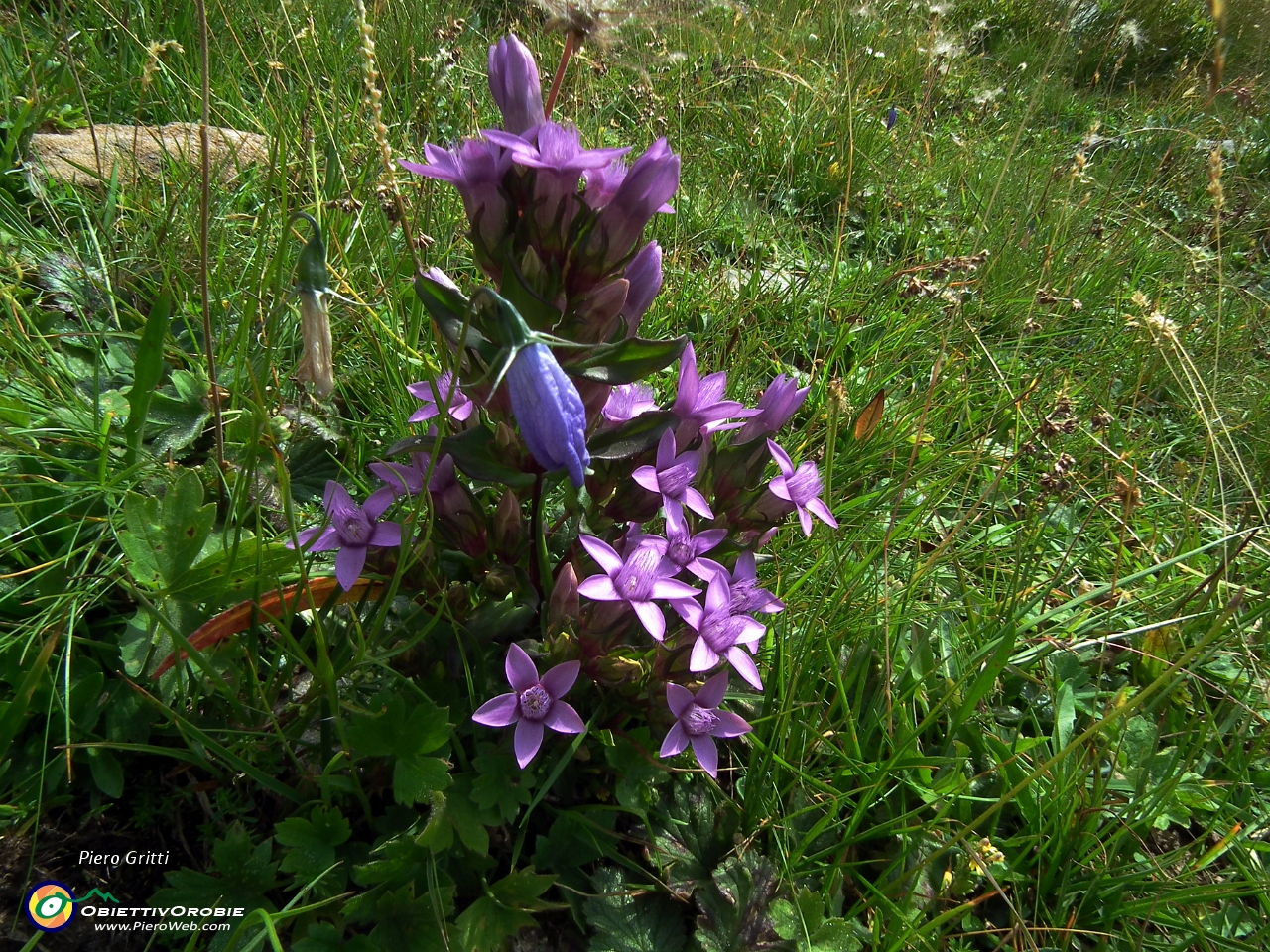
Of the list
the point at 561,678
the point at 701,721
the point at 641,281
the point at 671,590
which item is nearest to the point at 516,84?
Result: the point at 641,281

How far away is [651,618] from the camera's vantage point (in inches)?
43.9

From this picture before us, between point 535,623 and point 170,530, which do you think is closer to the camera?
point 170,530

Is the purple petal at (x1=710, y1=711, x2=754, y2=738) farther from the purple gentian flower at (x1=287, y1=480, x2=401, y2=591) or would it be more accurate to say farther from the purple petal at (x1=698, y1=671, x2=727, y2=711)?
the purple gentian flower at (x1=287, y1=480, x2=401, y2=591)

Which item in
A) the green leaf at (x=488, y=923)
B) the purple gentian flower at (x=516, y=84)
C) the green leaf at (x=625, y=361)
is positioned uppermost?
the purple gentian flower at (x=516, y=84)

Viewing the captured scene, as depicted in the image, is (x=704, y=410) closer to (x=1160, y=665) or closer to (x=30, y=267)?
(x=1160, y=665)

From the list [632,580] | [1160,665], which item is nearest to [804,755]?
[632,580]

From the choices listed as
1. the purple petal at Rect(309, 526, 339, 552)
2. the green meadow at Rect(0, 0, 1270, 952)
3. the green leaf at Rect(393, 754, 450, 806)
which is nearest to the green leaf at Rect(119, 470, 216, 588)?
the green meadow at Rect(0, 0, 1270, 952)

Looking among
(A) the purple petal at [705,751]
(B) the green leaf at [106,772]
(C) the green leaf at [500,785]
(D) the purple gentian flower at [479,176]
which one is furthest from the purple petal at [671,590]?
(B) the green leaf at [106,772]

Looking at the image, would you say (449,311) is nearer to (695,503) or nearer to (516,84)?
(516,84)

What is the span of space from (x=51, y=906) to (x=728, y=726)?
3.34ft

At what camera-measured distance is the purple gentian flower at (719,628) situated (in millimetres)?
1166

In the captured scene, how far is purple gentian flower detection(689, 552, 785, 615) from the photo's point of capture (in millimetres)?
1211

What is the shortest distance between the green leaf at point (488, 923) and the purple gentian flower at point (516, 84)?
116 cm

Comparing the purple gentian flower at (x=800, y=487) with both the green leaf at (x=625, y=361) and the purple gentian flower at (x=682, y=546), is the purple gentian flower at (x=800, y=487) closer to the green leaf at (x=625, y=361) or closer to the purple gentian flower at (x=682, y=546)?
the purple gentian flower at (x=682, y=546)
